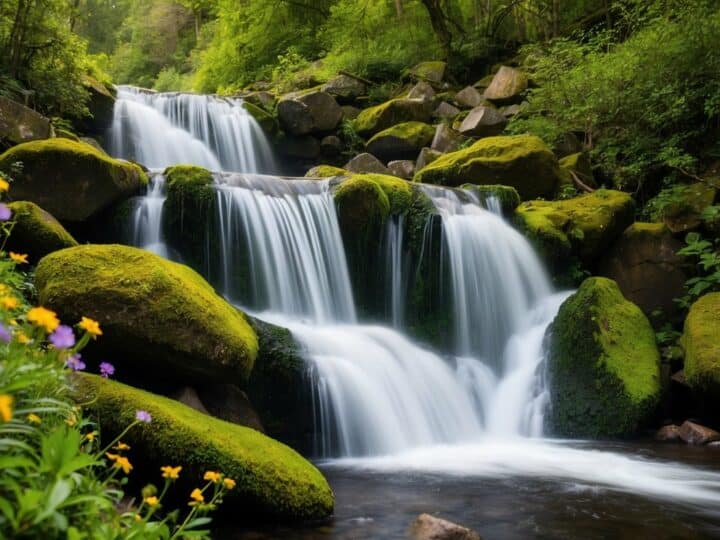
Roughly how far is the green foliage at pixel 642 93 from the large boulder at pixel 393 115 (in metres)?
3.38

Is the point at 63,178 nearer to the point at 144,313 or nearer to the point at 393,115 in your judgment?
the point at 144,313

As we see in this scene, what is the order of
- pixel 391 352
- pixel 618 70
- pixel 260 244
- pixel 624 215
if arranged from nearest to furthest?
pixel 391 352, pixel 260 244, pixel 624 215, pixel 618 70

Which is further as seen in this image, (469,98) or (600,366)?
(469,98)

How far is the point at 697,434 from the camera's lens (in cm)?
697

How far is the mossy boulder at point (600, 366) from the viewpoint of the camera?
23.9 feet

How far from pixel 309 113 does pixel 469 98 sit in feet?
14.5

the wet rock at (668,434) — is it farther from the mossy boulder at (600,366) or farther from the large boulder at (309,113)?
the large boulder at (309,113)

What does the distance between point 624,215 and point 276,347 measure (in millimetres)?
6752

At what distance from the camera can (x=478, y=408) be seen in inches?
304

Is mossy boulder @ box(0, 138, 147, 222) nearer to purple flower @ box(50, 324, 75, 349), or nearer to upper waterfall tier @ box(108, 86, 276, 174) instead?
purple flower @ box(50, 324, 75, 349)

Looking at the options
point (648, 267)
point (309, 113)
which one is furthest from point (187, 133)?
point (648, 267)

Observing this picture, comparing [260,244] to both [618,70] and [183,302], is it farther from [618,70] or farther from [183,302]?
[618,70]

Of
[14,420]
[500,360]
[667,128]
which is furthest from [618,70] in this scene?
[14,420]

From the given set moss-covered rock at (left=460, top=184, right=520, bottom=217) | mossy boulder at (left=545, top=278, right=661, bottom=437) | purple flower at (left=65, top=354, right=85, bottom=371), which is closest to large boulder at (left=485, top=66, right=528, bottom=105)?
moss-covered rock at (left=460, top=184, right=520, bottom=217)
